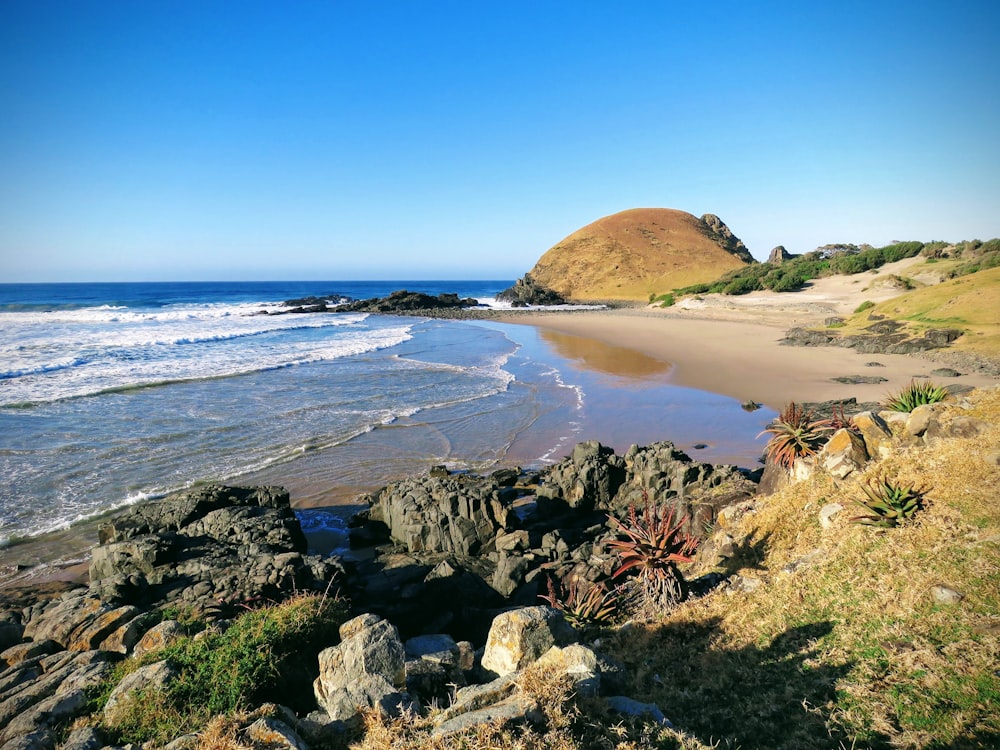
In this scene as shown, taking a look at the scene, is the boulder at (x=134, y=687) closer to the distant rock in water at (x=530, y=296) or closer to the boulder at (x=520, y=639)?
the boulder at (x=520, y=639)

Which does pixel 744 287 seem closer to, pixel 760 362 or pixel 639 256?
pixel 760 362

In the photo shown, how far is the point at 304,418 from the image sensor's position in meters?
17.1

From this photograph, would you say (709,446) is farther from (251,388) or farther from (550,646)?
(251,388)

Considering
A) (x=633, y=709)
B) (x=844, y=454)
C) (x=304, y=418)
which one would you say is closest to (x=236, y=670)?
(x=633, y=709)

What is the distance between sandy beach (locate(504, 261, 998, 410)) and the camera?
18.6m

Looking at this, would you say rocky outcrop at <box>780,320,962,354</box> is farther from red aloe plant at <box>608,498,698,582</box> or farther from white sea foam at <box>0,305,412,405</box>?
white sea foam at <box>0,305,412,405</box>

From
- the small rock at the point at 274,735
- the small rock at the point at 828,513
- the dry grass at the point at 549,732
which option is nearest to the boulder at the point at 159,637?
the small rock at the point at 274,735

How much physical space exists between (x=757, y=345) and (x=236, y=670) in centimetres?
2878

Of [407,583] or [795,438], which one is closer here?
[407,583]

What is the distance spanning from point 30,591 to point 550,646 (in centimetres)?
818

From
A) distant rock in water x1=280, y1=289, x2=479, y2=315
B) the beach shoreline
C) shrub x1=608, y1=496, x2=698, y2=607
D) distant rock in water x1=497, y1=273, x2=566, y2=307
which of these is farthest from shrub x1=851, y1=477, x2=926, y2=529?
distant rock in water x1=497, y1=273, x2=566, y2=307

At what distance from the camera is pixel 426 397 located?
2014 cm

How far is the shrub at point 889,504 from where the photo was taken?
5.96 m

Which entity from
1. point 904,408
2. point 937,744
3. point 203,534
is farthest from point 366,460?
point 937,744
